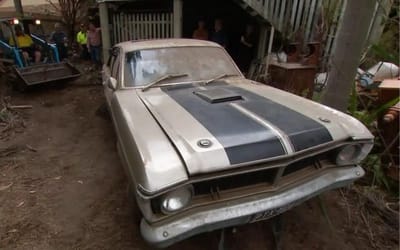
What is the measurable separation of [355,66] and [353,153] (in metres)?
1.18

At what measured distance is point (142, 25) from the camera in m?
8.08

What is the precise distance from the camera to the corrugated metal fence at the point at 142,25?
795 centimetres

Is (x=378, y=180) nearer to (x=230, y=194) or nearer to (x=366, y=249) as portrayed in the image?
(x=366, y=249)

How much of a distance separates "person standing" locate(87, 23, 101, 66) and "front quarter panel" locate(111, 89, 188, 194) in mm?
8395

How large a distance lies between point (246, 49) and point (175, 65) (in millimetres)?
6221

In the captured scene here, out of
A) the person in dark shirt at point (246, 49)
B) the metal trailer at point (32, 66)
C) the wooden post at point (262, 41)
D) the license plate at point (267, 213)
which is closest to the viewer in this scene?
the license plate at point (267, 213)

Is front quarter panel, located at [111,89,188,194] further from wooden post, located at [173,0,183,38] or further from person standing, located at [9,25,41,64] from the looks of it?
person standing, located at [9,25,41,64]

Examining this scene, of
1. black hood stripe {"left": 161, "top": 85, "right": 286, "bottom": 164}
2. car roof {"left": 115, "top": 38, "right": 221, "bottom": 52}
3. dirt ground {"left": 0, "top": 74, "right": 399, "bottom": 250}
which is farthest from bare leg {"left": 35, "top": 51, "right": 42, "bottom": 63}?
black hood stripe {"left": 161, "top": 85, "right": 286, "bottom": 164}

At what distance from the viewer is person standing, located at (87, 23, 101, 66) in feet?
32.4

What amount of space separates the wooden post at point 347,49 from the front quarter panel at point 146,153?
209 cm

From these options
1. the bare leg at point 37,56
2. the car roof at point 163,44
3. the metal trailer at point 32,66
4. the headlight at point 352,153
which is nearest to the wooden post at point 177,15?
the metal trailer at point 32,66

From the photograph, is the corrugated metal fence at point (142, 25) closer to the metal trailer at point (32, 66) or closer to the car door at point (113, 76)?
the metal trailer at point (32, 66)

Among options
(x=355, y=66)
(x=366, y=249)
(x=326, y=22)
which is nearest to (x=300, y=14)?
(x=326, y=22)

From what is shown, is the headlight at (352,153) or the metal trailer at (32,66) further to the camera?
the metal trailer at (32,66)
